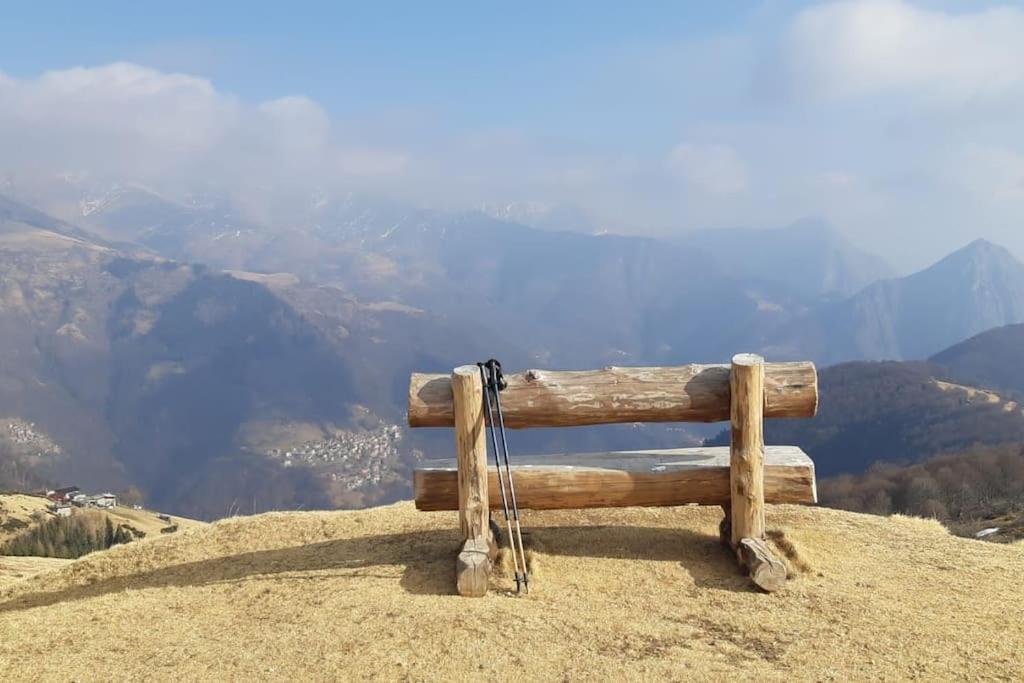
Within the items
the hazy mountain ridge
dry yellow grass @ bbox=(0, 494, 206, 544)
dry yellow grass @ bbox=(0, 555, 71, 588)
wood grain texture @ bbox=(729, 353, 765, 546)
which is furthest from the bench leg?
the hazy mountain ridge

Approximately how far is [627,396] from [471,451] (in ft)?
7.09

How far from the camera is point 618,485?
10031 mm

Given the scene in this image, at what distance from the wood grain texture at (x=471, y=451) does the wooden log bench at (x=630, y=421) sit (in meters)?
0.01

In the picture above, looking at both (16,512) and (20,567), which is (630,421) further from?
(16,512)

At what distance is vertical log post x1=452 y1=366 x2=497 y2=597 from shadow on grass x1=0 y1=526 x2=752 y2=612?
0.58 meters

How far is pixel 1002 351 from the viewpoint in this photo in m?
190

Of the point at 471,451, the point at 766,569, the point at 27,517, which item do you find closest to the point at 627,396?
A: the point at 471,451

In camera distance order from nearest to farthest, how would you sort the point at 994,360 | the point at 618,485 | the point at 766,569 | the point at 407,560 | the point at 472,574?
1. the point at 472,574
2. the point at 766,569
3. the point at 618,485
4. the point at 407,560
5. the point at 994,360

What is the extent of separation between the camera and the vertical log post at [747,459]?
9.59 metres

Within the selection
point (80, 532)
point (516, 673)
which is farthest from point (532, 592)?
point (80, 532)

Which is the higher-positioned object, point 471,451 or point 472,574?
point 471,451

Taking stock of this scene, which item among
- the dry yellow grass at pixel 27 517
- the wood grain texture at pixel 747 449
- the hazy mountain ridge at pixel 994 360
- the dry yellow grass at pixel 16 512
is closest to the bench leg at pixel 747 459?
the wood grain texture at pixel 747 449

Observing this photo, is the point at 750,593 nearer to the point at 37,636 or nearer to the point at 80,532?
the point at 37,636

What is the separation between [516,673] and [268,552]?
5.60 metres
